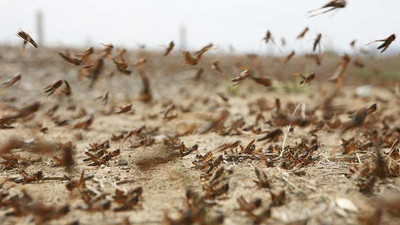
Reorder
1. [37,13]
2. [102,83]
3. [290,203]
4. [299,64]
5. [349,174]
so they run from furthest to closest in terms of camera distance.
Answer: [37,13] → [299,64] → [102,83] → [349,174] → [290,203]

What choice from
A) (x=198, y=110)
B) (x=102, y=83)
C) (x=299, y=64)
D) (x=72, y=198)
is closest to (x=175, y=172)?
(x=72, y=198)

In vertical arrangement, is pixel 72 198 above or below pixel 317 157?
above

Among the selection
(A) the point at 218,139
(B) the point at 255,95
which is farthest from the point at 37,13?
(A) the point at 218,139

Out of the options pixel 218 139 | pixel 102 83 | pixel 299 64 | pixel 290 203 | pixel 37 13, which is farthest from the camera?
pixel 37 13

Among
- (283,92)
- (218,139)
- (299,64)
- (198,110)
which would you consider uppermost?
(218,139)

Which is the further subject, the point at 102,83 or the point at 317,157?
the point at 102,83

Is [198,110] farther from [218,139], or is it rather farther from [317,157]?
[317,157]

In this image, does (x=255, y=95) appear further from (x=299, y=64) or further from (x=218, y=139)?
(x=299, y=64)

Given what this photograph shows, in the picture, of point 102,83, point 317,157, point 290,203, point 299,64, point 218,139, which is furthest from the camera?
point 299,64

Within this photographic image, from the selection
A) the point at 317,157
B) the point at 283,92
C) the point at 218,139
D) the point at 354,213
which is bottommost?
the point at 283,92
